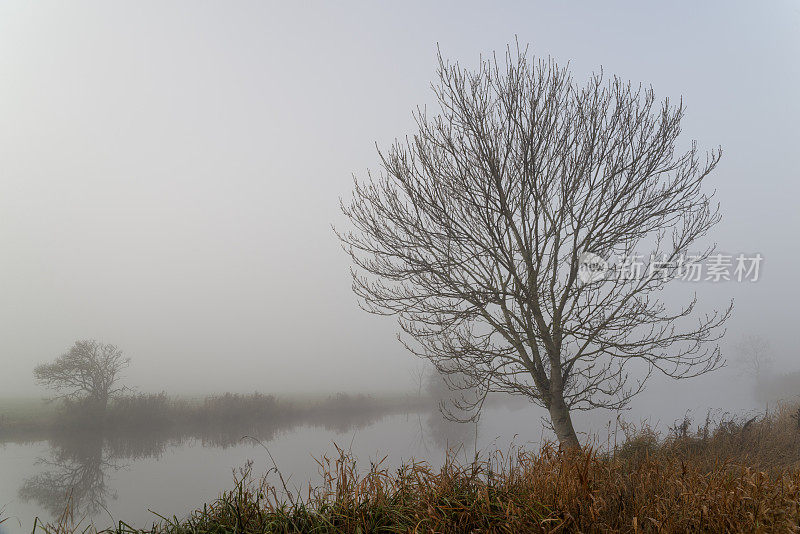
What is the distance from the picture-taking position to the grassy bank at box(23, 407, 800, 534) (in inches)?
115

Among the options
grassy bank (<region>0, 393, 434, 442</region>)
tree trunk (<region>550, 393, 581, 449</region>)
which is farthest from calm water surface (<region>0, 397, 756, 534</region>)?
grassy bank (<region>0, 393, 434, 442</region>)

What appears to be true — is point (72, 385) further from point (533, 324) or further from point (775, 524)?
point (775, 524)

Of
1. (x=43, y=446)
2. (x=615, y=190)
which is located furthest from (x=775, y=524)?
(x=43, y=446)

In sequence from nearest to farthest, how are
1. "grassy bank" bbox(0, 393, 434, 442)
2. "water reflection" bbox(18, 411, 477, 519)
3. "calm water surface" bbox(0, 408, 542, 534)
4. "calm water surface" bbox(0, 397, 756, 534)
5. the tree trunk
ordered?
the tree trunk → "calm water surface" bbox(0, 397, 756, 534) → "calm water surface" bbox(0, 408, 542, 534) → "water reflection" bbox(18, 411, 477, 519) → "grassy bank" bbox(0, 393, 434, 442)

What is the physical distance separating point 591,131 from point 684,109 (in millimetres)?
1930

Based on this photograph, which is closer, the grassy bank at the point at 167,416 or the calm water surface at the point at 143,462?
the calm water surface at the point at 143,462

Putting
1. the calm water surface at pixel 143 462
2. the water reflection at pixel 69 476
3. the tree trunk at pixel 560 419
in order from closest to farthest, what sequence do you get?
the tree trunk at pixel 560 419 < the calm water surface at pixel 143 462 < the water reflection at pixel 69 476

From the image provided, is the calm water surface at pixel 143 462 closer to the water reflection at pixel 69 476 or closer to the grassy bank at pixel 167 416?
the water reflection at pixel 69 476

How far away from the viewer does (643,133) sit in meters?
7.21

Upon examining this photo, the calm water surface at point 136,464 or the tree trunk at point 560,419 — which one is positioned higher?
the tree trunk at point 560,419

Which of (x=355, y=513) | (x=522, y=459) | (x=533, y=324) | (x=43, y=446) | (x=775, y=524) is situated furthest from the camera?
(x=43, y=446)

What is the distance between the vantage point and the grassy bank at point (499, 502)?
2934 millimetres

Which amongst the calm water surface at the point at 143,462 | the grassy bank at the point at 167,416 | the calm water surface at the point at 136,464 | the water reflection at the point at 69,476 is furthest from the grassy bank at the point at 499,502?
the grassy bank at the point at 167,416

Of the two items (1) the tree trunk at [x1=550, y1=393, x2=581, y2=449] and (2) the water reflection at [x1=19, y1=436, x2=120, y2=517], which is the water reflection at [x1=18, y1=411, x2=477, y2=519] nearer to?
(2) the water reflection at [x1=19, y1=436, x2=120, y2=517]
